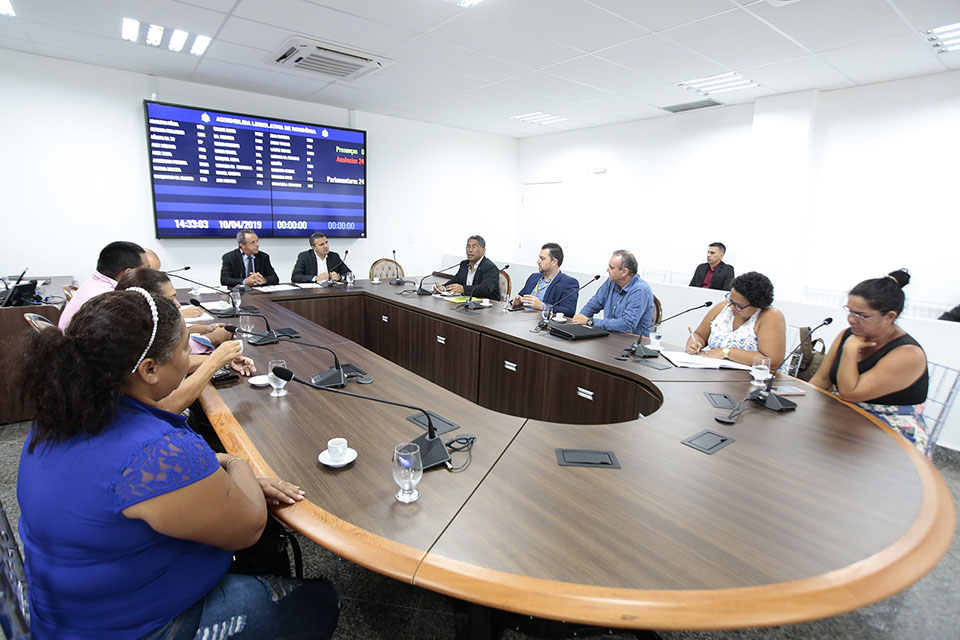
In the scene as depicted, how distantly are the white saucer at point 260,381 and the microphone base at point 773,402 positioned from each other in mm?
2016

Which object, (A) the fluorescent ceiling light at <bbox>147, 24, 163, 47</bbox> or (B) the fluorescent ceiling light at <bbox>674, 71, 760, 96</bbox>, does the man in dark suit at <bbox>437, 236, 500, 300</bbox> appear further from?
(A) the fluorescent ceiling light at <bbox>147, 24, 163, 47</bbox>

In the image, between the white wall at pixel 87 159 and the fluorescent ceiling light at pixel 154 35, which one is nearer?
the fluorescent ceiling light at pixel 154 35

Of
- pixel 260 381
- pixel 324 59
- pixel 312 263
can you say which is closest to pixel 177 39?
pixel 324 59

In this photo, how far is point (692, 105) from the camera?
17.6 ft

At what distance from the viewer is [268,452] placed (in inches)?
53.8

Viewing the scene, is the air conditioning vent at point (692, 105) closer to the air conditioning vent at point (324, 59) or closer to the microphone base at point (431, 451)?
the air conditioning vent at point (324, 59)

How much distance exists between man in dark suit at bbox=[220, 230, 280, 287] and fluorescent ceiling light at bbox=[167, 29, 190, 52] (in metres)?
1.61

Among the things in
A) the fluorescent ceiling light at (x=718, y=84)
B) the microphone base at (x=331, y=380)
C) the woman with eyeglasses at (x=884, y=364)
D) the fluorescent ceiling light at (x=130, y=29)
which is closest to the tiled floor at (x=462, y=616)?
the woman with eyeglasses at (x=884, y=364)

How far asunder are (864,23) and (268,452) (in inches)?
174

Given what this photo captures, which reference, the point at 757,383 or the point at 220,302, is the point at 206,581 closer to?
the point at 757,383

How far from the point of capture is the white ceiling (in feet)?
9.86

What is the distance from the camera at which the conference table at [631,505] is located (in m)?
0.88

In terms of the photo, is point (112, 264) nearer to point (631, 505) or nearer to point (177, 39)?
point (177, 39)

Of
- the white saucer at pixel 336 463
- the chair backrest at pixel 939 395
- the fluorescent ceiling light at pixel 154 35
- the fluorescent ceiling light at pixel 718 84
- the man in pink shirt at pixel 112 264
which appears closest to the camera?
the white saucer at pixel 336 463
